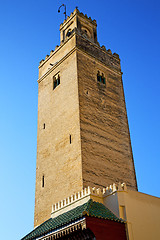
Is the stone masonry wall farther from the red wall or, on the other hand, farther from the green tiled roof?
the red wall

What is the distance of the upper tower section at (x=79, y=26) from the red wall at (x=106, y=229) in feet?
46.5

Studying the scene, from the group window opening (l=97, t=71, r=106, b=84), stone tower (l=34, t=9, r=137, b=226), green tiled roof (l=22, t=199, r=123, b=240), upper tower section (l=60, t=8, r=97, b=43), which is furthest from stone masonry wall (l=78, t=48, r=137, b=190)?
green tiled roof (l=22, t=199, r=123, b=240)

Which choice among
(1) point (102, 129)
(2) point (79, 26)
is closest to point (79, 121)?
(1) point (102, 129)

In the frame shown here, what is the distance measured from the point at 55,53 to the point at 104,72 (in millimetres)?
3764

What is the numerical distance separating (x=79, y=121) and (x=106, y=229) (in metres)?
7.60

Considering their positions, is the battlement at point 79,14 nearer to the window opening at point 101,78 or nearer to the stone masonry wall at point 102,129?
the stone masonry wall at point 102,129

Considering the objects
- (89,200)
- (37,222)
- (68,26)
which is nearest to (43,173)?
(37,222)

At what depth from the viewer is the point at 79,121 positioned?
52.3 ft

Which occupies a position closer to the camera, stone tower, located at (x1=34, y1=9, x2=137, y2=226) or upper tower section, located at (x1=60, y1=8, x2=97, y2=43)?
stone tower, located at (x1=34, y1=9, x2=137, y2=226)

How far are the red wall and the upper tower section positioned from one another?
558 inches

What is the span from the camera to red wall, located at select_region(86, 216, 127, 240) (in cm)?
877

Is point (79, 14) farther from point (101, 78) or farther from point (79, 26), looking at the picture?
point (101, 78)

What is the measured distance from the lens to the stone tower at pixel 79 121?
50.3 feet

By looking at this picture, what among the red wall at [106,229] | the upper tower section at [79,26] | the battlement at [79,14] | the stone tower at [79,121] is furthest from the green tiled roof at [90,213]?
the battlement at [79,14]
